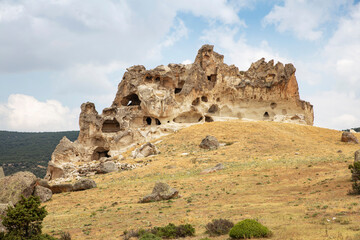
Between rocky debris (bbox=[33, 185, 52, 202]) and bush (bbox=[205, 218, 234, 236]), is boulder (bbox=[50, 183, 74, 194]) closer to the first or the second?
rocky debris (bbox=[33, 185, 52, 202])

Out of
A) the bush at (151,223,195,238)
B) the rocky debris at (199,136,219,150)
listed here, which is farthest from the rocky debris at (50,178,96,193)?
the rocky debris at (199,136,219,150)

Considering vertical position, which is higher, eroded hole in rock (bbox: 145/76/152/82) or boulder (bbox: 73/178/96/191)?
eroded hole in rock (bbox: 145/76/152/82)

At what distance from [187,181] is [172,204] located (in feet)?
20.9

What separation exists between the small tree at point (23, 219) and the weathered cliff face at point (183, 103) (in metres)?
31.5

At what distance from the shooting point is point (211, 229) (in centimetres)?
1030

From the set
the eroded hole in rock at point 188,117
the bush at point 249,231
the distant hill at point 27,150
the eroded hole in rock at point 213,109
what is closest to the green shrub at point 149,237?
the bush at point 249,231

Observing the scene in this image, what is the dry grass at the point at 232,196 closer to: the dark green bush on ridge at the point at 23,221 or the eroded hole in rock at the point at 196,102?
the dark green bush on ridge at the point at 23,221

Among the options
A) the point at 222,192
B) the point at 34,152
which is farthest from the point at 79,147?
the point at 34,152

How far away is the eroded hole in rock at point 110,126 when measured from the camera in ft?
167

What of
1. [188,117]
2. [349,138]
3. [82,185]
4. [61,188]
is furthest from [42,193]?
[349,138]

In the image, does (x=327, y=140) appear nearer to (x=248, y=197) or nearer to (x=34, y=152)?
(x=248, y=197)

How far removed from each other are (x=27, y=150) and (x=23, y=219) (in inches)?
3590

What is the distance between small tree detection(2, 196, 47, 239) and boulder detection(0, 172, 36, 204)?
825 cm

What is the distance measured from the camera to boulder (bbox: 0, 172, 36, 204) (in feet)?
56.3
